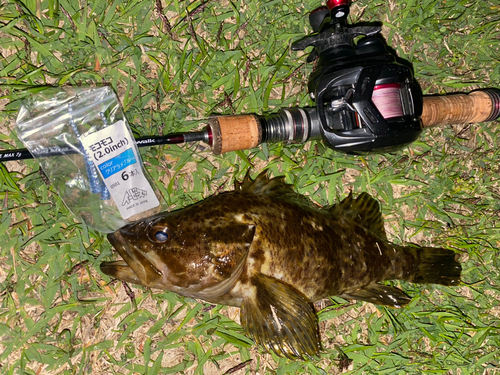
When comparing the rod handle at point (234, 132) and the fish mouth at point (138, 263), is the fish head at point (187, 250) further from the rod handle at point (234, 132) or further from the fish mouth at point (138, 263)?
the rod handle at point (234, 132)

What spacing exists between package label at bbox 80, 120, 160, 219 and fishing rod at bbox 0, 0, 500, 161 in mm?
131

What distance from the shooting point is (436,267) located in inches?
131

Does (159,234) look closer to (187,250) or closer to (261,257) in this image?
(187,250)

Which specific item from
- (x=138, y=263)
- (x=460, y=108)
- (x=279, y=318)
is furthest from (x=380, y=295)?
(x=138, y=263)

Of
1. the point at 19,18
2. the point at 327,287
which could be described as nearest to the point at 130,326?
the point at 327,287

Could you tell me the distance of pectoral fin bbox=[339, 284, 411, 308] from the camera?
3.08 meters

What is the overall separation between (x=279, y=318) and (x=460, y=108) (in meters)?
2.20

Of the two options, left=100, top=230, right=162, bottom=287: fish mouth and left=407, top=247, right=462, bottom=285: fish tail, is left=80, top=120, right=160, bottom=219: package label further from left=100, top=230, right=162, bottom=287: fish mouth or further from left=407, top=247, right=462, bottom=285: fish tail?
left=407, top=247, right=462, bottom=285: fish tail

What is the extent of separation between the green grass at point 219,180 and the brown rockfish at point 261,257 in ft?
1.62

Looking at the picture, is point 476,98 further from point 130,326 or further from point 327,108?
point 130,326

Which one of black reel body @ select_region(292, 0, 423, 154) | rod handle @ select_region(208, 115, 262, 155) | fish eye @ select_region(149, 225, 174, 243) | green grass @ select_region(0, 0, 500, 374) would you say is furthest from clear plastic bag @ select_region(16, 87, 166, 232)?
black reel body @ select_region(292, 0, 423, 154)

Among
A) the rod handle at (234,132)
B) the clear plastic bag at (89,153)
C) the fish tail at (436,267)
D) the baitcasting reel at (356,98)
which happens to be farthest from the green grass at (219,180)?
the baitcasting reel at (356,98)

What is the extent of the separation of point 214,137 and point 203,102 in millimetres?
604

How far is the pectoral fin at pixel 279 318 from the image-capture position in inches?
101
